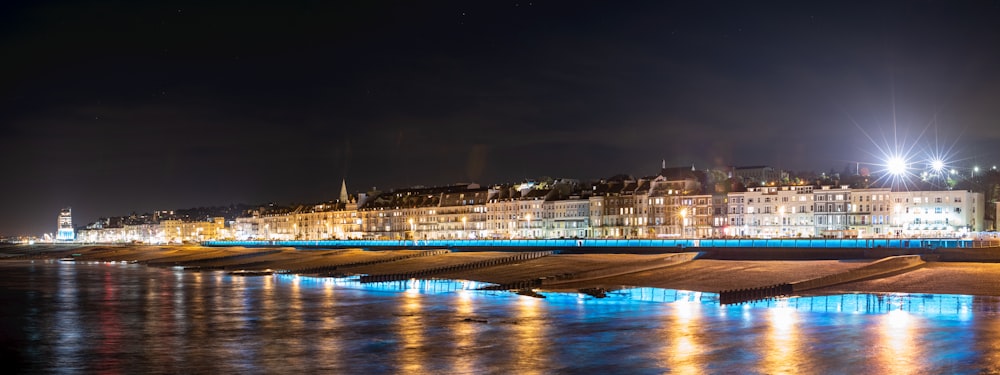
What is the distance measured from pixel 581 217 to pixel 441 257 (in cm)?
6488


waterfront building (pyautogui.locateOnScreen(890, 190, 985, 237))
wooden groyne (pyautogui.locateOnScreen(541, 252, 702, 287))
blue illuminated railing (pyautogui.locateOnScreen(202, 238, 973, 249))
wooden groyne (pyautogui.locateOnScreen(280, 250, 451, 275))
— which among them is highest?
waterfront building (pyautogui.locateOnScreen(890, 190, 985, 237))

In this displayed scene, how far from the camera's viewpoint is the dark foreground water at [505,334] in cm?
3009

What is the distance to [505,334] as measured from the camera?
36969 millimetres

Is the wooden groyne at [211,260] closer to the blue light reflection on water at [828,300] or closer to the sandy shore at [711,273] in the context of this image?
the sandy shore at [711,273]

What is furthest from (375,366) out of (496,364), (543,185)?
(543,185)

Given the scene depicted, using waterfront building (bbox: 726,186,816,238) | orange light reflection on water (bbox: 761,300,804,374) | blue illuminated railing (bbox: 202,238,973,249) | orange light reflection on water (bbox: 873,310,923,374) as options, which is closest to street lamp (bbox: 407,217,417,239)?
blue illuminated railing (bbox: 202,238,973,249)

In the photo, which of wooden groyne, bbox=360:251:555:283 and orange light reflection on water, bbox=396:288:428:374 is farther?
wooden groyne, bbox=360:251:555:283

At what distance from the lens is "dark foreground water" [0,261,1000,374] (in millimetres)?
30094

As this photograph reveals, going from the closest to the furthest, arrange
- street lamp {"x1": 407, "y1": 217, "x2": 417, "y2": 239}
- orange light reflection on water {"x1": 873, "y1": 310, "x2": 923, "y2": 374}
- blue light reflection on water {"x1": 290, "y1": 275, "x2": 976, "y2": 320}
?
orange light reflection on water {"x1": 873, "y1": 310, "x2": 923, "y2": 374} < blue light reflection on water {"x1": 290, "y1": 275, "x2": 976, "y2": 320} < street lamp {"x1": 407, "y1": 217, "x2": 417, "y2": 239}

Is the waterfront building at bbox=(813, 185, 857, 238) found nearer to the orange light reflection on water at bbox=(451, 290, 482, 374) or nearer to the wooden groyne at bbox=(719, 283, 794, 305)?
the wooden groyne at bbox=(719, 283, 794, 305)

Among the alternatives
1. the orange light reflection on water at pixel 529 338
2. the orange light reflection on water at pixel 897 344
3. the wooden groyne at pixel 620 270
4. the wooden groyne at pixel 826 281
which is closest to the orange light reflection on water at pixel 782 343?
the orange light reflection on water at pixel 897 344

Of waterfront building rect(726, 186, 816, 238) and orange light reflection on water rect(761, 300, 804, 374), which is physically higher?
waterfront building rect(726, 186, 816, 238)

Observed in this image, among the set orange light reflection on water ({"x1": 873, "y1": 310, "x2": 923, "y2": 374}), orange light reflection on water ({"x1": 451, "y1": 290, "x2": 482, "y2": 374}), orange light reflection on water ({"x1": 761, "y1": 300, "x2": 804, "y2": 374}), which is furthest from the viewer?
orange light reflection on water ({"x1": 451, "y1": 290, "x2": 482, "y2": 374})

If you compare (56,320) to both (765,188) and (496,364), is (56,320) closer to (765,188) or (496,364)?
(496,364)
